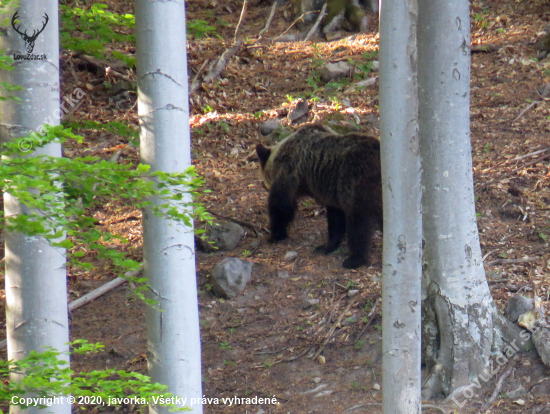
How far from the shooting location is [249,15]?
15.2 m

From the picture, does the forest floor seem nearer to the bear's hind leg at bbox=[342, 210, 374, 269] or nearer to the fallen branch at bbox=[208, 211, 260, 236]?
the fallen branch at bbox=[208, 211, 260, 236]

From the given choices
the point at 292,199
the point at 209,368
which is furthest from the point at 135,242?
the point at 209,368

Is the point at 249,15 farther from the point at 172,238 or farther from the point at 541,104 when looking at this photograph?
the point at 172,238

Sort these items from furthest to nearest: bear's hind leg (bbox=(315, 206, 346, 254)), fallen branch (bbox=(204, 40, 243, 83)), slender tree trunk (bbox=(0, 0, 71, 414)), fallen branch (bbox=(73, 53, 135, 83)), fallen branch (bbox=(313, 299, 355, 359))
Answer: fallen branch (bbox=(73, 53, 135, 83)), fallen branch (bbox=(204, 40, 243, 83)), bear's hind leg (bbox=(315, 206, 346, 254)), fallen branch (bbox=(313, 299, 355, 359)), slender tree trunk (bbox=(0, 0, 71, 414))

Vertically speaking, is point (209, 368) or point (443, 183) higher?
point (443, 183)

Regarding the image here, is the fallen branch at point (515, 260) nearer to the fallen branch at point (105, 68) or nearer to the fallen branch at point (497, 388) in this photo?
the fallen branch at point (497, 388)

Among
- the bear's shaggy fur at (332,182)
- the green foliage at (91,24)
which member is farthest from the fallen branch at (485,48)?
the green foliage at (91,24)

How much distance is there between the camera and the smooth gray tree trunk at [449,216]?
4125 mm

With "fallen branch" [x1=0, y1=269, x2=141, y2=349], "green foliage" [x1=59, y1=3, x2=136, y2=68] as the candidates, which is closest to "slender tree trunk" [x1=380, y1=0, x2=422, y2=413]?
"green foliage" [x1=59, y1=3, x2=136, y2=68]

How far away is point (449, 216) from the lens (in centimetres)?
428

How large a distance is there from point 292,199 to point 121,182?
531 centimetres

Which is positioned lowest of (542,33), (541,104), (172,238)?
(172,238)

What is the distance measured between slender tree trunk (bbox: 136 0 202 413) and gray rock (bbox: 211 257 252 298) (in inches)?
123

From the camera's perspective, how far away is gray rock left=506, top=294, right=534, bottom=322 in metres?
4.68
